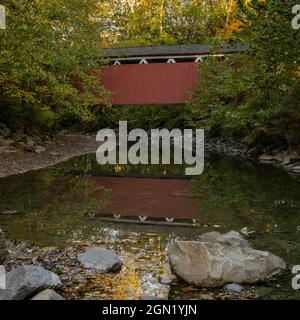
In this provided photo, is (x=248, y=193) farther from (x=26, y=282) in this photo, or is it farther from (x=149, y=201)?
(x=26, y=282)

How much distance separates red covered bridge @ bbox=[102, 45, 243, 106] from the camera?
2735cm

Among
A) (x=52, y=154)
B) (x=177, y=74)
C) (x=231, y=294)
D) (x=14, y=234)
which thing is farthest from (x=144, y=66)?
(x=231, y=294)

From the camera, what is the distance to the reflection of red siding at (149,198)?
408 inches

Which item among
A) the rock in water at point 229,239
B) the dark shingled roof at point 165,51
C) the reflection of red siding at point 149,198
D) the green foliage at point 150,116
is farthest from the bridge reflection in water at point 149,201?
the green foliage at point 150,116

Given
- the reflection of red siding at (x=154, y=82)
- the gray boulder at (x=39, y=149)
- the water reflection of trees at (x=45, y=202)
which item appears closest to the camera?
the water reflection of trees at (x=45, y=202)

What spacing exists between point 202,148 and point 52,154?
10.1 m

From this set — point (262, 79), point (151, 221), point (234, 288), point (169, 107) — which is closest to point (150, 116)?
point (169, 107)

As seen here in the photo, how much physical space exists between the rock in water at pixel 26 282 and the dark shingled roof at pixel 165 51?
2322 cm

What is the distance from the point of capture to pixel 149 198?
1228 centimetres

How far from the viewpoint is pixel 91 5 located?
1065 inches

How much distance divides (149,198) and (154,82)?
16.4m

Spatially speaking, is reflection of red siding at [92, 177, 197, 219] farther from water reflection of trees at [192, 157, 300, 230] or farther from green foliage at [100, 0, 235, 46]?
green foliage at [100, 0, 235, 46]

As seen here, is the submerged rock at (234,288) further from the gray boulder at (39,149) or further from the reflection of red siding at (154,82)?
the reflection of red siding at (154,82)
